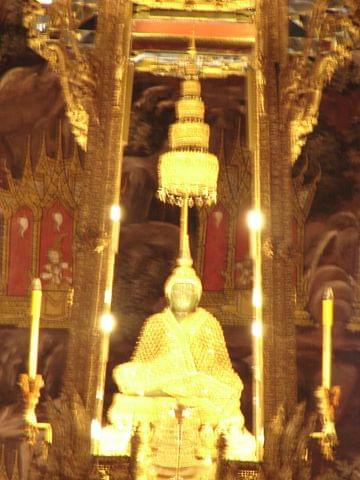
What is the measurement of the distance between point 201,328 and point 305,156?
112 inches

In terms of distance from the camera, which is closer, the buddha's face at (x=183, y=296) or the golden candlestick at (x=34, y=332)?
the golden candlestick at (x=34, y=332)

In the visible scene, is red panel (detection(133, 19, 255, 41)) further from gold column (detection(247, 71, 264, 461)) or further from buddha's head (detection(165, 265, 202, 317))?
buddha's head (detection(165, 265, 202, 317))

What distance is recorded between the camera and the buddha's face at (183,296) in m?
Answer: 9.58

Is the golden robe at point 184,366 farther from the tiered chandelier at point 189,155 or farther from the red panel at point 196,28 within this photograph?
the red panel at point 196,28

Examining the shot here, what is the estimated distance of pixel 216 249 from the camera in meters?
11.3

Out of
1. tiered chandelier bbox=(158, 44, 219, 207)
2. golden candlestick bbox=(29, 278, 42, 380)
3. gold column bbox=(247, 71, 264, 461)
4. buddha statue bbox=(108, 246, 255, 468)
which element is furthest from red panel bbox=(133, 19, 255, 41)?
golden candlestick bbox=(29, 278, 42, 380)

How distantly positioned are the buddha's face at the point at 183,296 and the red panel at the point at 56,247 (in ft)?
6.79

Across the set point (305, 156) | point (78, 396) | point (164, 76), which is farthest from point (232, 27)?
point (78, 396)

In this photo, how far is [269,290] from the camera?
8.82 metres

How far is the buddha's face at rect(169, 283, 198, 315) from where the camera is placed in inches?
377

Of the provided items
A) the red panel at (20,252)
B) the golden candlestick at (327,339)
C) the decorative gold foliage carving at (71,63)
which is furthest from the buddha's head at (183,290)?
the red panel at (20,252)

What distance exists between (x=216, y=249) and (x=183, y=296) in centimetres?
175

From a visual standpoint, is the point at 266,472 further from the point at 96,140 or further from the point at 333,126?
the point at 333,126

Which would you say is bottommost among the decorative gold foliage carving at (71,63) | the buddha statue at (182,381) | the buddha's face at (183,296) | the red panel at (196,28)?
the buddha statue at (182,381)
